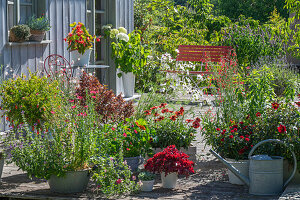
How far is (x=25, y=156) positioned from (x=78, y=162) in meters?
0.46

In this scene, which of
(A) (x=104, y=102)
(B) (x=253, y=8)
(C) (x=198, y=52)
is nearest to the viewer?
(A) (x=104, y=102)

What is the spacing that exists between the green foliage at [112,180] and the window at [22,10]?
Answer: 3.14 meters

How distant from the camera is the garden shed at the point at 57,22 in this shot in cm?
691

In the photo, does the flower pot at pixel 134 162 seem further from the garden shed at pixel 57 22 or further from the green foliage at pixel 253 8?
the green foliage at pixel 253 8

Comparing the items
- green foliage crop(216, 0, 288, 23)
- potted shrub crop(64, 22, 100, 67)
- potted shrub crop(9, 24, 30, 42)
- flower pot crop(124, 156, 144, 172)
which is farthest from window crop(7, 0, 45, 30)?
green foliage crop(216, 0, 288, 23)

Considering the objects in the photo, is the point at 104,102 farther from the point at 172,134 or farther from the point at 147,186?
the point at 147,186

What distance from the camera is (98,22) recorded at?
390 inches

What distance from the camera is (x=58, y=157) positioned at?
455cm

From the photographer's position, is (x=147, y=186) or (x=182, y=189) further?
(x=182, y=189)

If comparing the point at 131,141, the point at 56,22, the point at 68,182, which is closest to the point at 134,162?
the point at 131,141

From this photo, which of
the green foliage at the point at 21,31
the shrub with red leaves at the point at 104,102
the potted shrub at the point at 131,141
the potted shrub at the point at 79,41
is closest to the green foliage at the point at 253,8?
the potted shrub at the point at 79,41

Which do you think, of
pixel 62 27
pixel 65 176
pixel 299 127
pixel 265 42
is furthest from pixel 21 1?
pixel 265 42

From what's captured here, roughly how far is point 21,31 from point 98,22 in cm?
309

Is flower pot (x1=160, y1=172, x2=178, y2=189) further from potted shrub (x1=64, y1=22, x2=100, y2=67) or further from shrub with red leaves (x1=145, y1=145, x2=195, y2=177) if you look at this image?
potted shrub (x1=64, y1=22, x2=100, y2=67)
